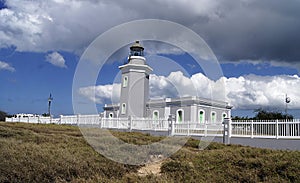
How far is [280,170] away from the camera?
6805 mm

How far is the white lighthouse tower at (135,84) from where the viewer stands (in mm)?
28047

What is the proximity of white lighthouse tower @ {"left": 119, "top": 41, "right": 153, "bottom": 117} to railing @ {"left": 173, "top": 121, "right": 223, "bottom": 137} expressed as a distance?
10472mm

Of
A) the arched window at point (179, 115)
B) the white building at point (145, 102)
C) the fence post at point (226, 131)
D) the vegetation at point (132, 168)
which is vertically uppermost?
the white building at point (145, 102)

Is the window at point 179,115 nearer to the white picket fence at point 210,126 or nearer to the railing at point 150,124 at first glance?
the white picket fence at point 210,126

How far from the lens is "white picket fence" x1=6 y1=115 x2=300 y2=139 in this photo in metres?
13.0

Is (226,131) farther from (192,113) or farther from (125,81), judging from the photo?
(125,81)

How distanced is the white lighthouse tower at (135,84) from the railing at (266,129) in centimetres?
1410

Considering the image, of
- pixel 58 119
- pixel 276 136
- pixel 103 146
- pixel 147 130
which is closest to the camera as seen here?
pixel 103 146

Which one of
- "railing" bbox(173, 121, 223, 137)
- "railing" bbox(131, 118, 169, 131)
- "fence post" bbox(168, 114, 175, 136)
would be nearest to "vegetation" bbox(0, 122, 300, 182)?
"railing" bbox(173, 121, 223, 137)

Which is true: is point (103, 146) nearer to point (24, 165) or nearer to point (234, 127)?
point (24, 165)

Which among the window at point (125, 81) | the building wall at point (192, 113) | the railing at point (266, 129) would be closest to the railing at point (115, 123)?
the window at point (125, 81)

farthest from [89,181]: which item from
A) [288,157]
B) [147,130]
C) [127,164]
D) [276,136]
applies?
[147,130]

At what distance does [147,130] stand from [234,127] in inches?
267

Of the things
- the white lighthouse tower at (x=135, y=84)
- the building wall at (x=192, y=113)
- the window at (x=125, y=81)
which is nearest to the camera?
the building wall at (x=192, y=113)
